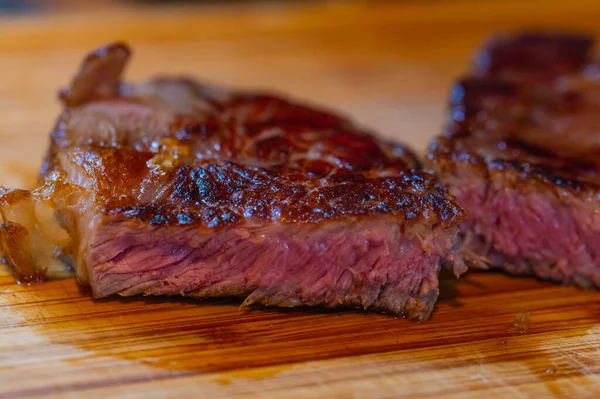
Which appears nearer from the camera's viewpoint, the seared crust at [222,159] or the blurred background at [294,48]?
the seared crust at [222,159]

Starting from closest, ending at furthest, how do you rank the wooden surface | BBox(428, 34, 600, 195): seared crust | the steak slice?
the wooden surface → the steak slice → BBox(428, 34, 600, 195): seared crust

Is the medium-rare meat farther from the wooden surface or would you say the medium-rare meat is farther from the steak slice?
the steak slice

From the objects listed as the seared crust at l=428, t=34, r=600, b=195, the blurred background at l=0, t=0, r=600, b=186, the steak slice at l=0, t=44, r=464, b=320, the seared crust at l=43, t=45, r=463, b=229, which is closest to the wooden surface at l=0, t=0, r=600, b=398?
the steak slice at l=0, t=44, r=464, b=320

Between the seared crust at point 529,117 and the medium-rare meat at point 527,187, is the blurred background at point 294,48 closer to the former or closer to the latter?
the seared crust at point 529,117

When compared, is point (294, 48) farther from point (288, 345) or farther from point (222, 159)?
point (288, 345)

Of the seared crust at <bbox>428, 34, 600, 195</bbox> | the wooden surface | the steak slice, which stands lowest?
the wooden surface

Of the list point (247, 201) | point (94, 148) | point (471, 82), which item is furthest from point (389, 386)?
point (471, 82)

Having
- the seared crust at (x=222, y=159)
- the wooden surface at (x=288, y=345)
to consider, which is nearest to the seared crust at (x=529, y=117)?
the seared crust at (x=222, y=159)

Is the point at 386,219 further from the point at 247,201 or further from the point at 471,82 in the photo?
the point at 471,82
